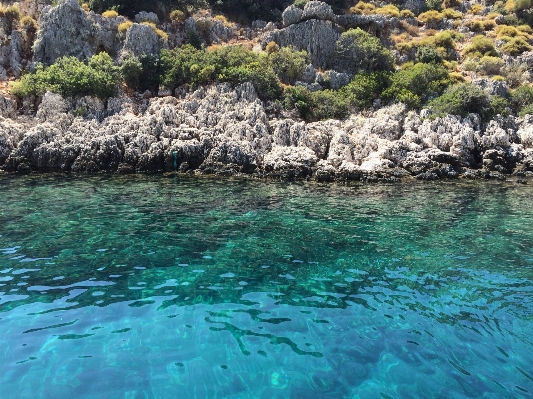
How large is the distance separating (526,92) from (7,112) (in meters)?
46.7

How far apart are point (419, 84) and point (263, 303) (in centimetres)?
3632

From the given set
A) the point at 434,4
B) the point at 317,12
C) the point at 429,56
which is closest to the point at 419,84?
the point at 429,56

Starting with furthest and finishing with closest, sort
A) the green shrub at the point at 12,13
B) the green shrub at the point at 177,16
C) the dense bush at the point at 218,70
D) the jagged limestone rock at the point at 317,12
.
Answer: the jagged limestone rock at the point at 317,12 < the green shrub at the point at 177,16 < the green shrub at the point at 12,13 < the dense bush at the point at 218,70

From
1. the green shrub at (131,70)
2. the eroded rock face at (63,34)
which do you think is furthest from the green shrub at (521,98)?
the eroded rock face at (63,34)

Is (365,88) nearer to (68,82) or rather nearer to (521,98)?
(521,98)

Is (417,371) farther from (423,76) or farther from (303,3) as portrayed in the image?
(303,3)

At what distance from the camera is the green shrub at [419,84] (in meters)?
39.2

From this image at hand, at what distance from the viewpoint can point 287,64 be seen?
138 ft

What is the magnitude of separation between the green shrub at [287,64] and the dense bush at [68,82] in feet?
53.0

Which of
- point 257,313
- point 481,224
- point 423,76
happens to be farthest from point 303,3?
point 257,313

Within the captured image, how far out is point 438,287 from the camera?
1135cm

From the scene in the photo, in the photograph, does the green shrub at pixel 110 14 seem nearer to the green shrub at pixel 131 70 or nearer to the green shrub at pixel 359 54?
the green shrub at pixel 131 70

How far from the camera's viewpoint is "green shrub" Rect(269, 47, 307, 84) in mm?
42125

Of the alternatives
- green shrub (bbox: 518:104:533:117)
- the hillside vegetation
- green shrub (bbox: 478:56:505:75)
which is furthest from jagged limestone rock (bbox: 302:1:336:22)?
green shrub (bbox: 518:104:533:117)
